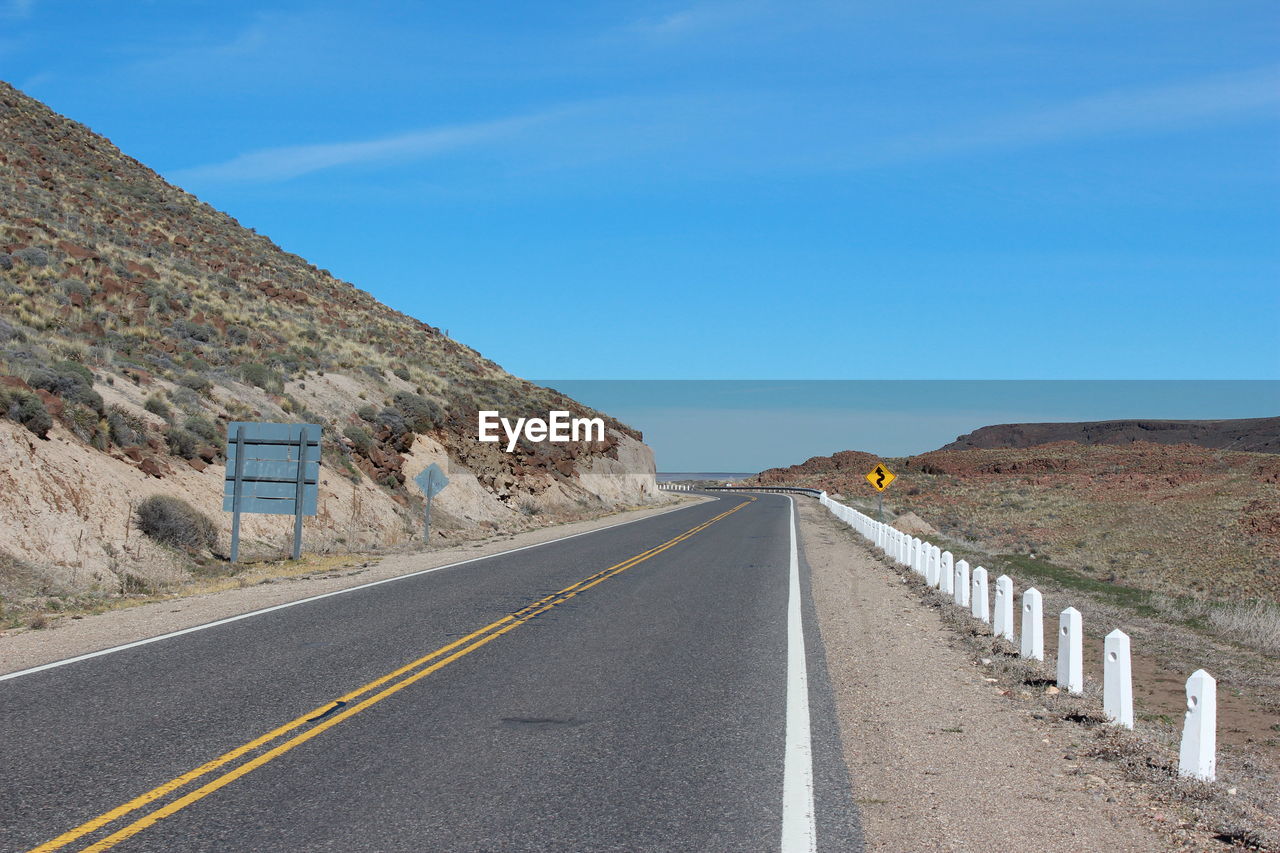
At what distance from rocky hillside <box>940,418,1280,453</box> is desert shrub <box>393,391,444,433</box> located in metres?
119

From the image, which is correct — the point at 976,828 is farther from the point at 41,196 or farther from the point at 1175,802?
the point at 41,196

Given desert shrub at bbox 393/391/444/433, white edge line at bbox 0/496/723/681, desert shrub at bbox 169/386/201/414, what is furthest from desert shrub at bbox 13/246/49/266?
white edge line at bbox 0/496/723/681

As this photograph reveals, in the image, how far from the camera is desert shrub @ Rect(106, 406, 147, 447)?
72.6 feet

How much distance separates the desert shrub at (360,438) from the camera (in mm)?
33375

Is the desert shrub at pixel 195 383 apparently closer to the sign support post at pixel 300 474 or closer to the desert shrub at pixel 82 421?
the desert shrub at pixel 82 421

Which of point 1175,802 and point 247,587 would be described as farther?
point 247,587

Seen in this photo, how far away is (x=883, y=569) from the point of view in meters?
23.5

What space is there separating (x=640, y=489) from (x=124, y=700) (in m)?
63.6

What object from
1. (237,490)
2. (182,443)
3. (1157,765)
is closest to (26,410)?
(237,490)

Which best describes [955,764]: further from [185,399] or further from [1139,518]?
[1139,518]

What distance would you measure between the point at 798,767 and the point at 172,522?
16.3 meters

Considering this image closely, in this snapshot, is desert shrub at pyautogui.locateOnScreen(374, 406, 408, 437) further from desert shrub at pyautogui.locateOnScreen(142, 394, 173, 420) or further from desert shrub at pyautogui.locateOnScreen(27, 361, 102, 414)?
desert shrub at pyautogui.locateOnScreen(27, 361, 102, 414)

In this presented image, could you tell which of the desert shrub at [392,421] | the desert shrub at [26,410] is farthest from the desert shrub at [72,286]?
the desert shrub at [26,410]

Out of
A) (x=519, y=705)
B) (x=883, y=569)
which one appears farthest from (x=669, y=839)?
(x=883, y=569)
